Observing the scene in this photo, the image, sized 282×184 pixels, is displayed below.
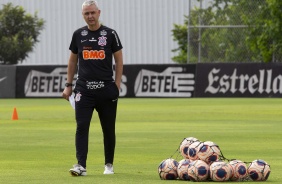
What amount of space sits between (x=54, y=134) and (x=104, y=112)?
9.37 m

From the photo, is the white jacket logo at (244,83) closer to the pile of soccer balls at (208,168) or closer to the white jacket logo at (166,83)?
the white jacket logo at (166,83)

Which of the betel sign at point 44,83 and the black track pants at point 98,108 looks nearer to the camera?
the black track pants at point 98,108

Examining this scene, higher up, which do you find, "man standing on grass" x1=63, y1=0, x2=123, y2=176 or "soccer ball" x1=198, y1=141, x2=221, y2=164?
"man standing on grass" x1=63, y1=0, x2=123, y2=176

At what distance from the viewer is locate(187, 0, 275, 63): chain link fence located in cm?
4562

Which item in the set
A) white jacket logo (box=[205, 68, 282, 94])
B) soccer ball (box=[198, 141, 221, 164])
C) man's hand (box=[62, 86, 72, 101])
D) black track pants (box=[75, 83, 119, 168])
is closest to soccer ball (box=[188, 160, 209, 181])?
soccer ball (box=[198, 141, 221, 164])

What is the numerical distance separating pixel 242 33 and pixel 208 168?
34.8 m

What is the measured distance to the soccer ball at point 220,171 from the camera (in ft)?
38.2

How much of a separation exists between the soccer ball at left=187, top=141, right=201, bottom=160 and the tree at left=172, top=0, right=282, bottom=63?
33.4m

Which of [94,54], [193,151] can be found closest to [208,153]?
[193,151]

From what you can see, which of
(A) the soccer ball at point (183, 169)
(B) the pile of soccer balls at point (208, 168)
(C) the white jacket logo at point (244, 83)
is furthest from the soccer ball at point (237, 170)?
(C) the white jacket logo at point (244, 83)

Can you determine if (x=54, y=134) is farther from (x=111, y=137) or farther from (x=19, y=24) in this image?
(x=19, y=24)

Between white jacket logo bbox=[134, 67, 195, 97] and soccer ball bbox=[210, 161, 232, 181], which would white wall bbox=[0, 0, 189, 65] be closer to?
white jacket logo bbox=[134, 67, 195, 97]

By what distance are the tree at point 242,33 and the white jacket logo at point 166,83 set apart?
1.79 m

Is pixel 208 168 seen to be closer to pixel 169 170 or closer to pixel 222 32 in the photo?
pixel 169 170
